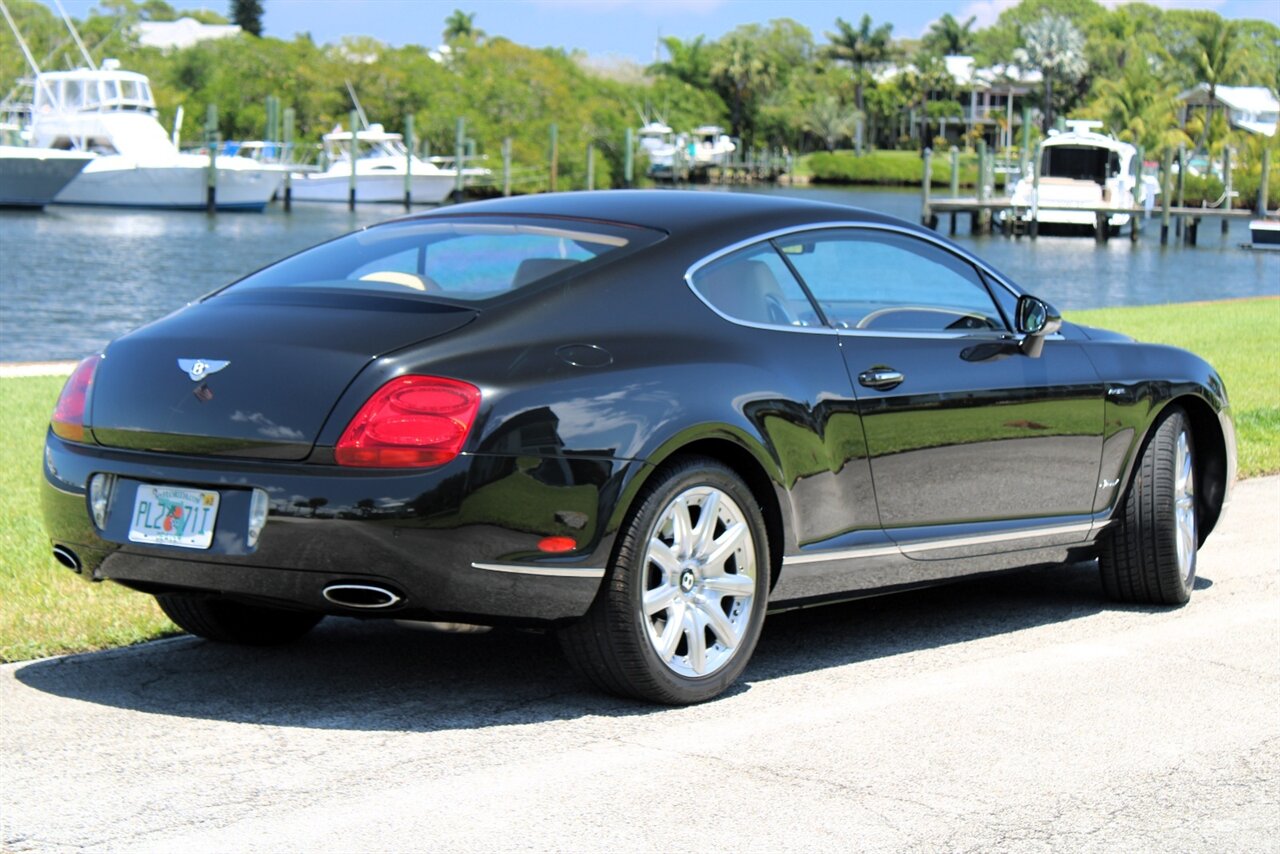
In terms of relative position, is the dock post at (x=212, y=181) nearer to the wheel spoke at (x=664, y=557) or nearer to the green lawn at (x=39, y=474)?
the green lawn at (x=39, y=474)

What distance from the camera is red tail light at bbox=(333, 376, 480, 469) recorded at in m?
4.88

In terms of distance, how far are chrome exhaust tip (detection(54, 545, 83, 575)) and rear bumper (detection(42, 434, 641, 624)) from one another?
177mm

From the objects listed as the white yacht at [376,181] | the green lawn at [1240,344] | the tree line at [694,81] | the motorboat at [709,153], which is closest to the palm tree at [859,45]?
the tree line at [694,81]

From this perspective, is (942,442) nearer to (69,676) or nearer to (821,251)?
(821,251)

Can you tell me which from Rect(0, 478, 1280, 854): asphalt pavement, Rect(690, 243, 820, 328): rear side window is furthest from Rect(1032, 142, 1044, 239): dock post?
Rect(690, 243, 820, 328): rear side window

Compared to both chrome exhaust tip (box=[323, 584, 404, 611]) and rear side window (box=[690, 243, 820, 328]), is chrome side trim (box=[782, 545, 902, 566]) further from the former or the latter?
chrome exhaust tip (box=[323, 584, 404, 611])

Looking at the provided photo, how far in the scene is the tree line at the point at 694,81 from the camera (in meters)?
112

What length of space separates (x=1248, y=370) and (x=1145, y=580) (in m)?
10.2

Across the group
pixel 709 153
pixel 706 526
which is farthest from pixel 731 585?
pixel 709 153

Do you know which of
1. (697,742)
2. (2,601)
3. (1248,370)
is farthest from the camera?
(1248,370)

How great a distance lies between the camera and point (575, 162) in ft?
349

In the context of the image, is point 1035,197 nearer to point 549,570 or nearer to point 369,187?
point 369,187

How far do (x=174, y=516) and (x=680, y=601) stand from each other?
4.58 feet

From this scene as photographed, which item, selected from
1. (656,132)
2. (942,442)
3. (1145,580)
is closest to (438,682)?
(942,442)
